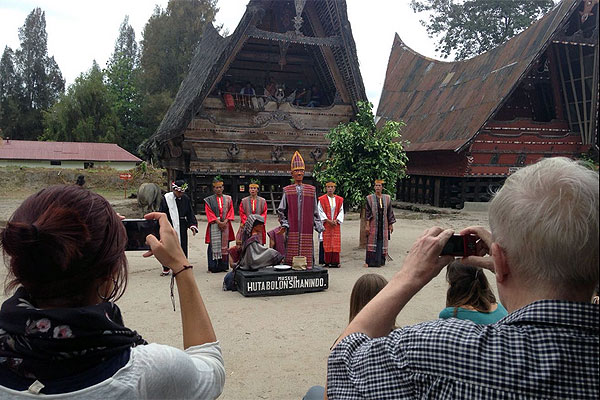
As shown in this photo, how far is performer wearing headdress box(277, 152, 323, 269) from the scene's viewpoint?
8492mm

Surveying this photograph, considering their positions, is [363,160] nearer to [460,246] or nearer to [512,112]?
[460,246]

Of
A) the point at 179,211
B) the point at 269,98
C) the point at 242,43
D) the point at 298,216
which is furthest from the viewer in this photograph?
the point at 269,98

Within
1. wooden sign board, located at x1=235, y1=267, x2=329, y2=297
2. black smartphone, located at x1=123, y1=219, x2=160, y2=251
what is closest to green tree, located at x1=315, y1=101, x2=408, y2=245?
wooden sign board, located at x1=235, y1=267, x2=329, y2=297

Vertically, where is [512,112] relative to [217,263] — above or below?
above

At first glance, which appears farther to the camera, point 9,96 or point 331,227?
point 9,96

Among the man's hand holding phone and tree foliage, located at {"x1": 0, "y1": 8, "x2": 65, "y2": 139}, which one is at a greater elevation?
tree foliage, located at {"x1": 0, "y1": 8, "x2": 65, "y2": 139}

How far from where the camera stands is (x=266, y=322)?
5.87 meters

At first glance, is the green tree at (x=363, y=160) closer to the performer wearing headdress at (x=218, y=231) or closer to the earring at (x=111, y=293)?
the performer wearing headdress at (x=218, y=231)

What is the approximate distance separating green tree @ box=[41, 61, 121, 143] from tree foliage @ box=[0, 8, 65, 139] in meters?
4.99

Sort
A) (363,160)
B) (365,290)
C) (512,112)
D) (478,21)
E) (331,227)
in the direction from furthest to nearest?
1. (478,21)
2. (512,112)
3. (363,160)
4. (331,227)
5. (365,290)

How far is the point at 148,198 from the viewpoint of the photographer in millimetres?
14656

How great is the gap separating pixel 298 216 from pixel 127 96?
139 feet

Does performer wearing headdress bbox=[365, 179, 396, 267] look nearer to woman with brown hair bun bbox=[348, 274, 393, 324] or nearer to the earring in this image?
woman with brown hair bun bbox=[348, 274, 393, 324]

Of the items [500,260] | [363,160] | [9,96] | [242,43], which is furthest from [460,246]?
[9,96]
